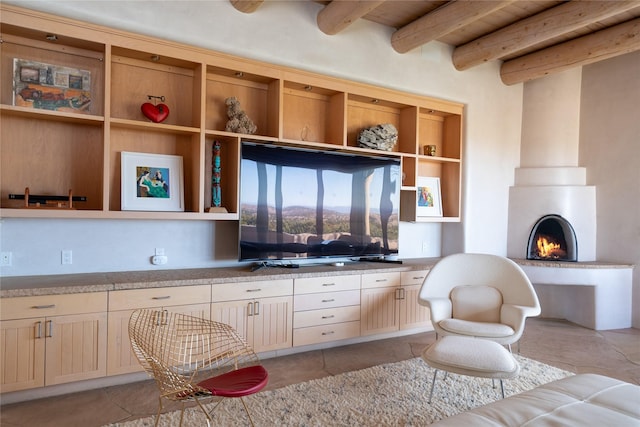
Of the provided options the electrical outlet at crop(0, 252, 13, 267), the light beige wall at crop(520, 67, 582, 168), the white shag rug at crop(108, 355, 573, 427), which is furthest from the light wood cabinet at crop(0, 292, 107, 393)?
the light beige wall at crop(520, 67, 582, 168)

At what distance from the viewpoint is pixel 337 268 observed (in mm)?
3887

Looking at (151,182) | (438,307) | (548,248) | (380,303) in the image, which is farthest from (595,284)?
(151,182)

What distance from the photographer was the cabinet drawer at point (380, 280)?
3967mm

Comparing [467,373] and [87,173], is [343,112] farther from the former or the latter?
[467,373]

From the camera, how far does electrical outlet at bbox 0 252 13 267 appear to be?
2.87 meters

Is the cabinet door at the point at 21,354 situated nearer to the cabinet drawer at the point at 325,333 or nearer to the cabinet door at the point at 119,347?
the cabinet door at the point at 119,347

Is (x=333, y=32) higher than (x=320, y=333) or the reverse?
higher

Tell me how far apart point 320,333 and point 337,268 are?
61 centimetres

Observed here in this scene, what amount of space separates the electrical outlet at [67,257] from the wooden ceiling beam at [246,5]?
7.77 ft

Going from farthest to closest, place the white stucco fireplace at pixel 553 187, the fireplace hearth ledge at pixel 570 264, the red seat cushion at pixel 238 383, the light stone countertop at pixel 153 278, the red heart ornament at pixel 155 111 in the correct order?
the white stucco fireplace at pixel 553 187 < the fireplace hearth ledge at pixel 570 264 < the red heart ornament at pixel 155 111 < the light stone countertop at pixel 153 278 < the red seat cushion at pixel 238 383

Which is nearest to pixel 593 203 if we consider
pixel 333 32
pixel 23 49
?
pixel 333 32

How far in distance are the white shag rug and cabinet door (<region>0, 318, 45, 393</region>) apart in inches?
27.2

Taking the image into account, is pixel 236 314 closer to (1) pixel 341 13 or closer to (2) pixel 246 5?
(2) pixel 246 5

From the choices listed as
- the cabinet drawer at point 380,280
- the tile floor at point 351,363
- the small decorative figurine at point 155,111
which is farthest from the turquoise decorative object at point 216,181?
the cabinet drawer at point 380,280
